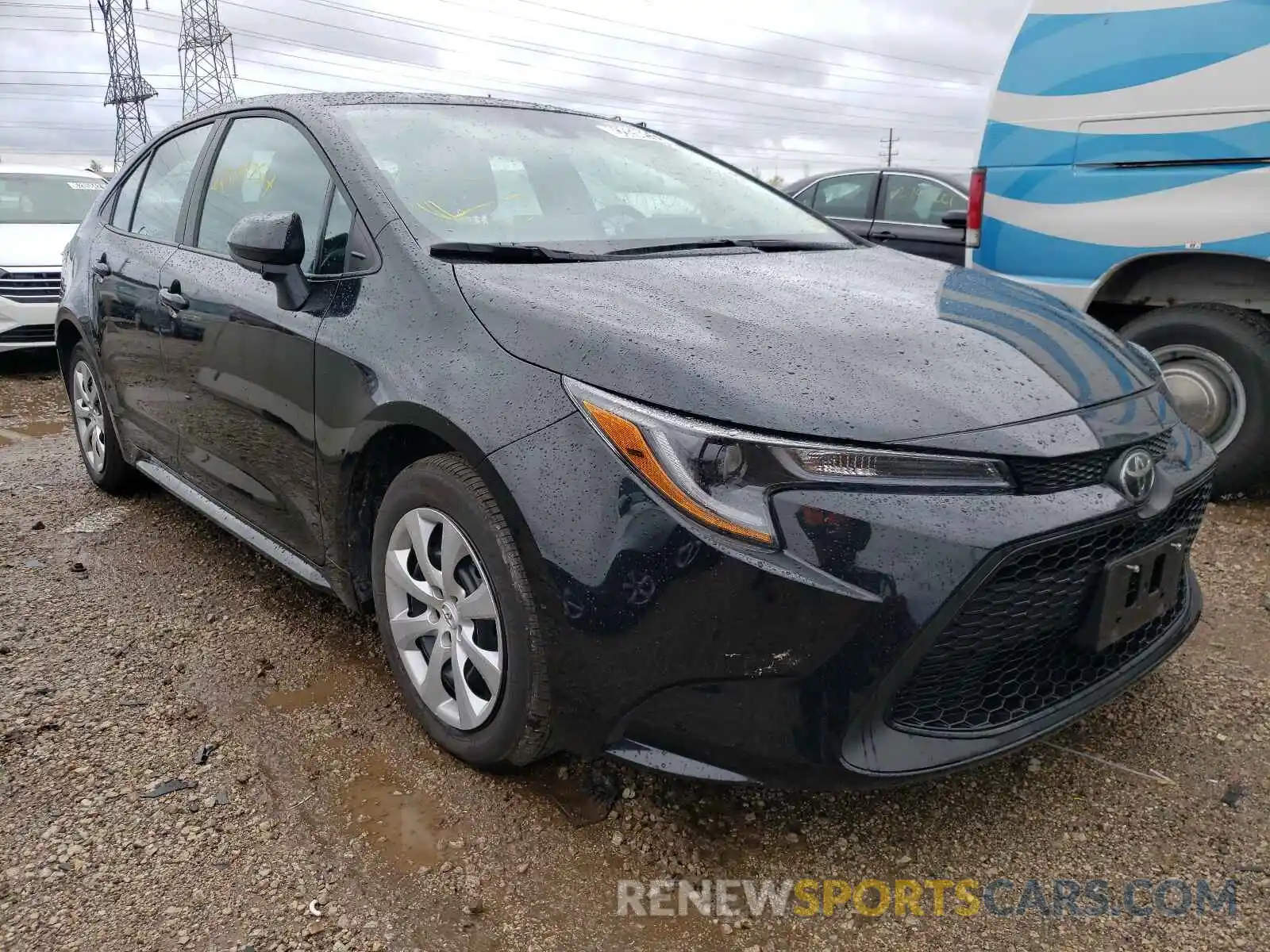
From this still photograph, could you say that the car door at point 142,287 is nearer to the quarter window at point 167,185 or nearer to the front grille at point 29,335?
the quarter window at point 167,185

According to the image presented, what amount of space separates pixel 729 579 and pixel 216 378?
190 centimetres

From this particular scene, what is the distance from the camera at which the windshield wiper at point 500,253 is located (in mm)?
2201

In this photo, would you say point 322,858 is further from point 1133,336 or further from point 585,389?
point 1133,336

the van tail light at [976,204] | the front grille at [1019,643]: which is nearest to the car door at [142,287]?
the front grille at [1019,643]

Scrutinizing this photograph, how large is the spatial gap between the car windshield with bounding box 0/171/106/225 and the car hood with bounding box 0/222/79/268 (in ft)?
0.81

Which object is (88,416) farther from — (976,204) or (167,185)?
(976,204)

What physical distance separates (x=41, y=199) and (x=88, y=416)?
17.8 ft

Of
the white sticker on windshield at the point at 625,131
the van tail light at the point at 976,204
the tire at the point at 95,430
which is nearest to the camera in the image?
the white sticker on windshield at the point at 625,131

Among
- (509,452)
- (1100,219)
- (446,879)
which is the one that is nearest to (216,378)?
(509,452)

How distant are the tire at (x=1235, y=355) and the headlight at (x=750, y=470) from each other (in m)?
2.71

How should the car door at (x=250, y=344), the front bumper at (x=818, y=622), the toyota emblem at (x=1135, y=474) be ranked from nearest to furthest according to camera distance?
the front bumper at (x=818, y=622)
the toyota emblem at (x=1135, y=474)
the car door at (x=250, y=344)

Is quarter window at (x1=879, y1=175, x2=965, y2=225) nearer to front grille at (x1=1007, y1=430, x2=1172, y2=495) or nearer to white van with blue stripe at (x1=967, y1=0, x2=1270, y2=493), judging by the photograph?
white van with blue stripe at (x1=967, y1=0, x2=1270, y2=493)

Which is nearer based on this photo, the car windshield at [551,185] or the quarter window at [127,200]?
the car windshield at [551,185]

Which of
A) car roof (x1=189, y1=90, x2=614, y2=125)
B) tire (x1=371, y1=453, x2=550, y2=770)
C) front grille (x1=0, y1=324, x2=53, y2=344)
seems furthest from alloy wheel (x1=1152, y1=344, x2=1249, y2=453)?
front grille (x1=0, y1=324, x2=53, y2=344)
